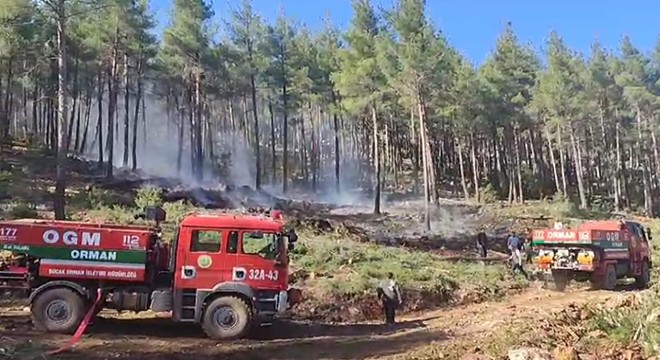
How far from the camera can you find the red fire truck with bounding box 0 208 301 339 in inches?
465

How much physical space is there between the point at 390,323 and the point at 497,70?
39.1m

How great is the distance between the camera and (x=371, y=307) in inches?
640

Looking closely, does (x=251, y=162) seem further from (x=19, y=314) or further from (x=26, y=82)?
(x=19, y=314)

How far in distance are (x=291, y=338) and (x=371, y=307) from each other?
3.81 metres

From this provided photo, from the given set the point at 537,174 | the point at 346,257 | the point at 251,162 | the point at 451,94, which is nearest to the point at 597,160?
the point at 537,174

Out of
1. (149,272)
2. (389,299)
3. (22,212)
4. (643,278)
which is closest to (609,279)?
(643,278)

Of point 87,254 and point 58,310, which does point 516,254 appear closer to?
point 87,254

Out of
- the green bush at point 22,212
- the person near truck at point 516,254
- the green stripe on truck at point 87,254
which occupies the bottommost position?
the person near truck at point 516,254

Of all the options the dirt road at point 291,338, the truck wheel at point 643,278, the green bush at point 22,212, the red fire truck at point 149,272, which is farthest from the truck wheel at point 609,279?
the green bush at point 22,212

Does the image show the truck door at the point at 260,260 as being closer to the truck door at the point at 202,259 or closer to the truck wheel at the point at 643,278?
the truck door at the point at 202,259

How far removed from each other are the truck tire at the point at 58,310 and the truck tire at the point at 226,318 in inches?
93.7

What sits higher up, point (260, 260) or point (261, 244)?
point (261, 244)

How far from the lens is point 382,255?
22047 mm

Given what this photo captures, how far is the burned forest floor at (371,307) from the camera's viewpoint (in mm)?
9898
